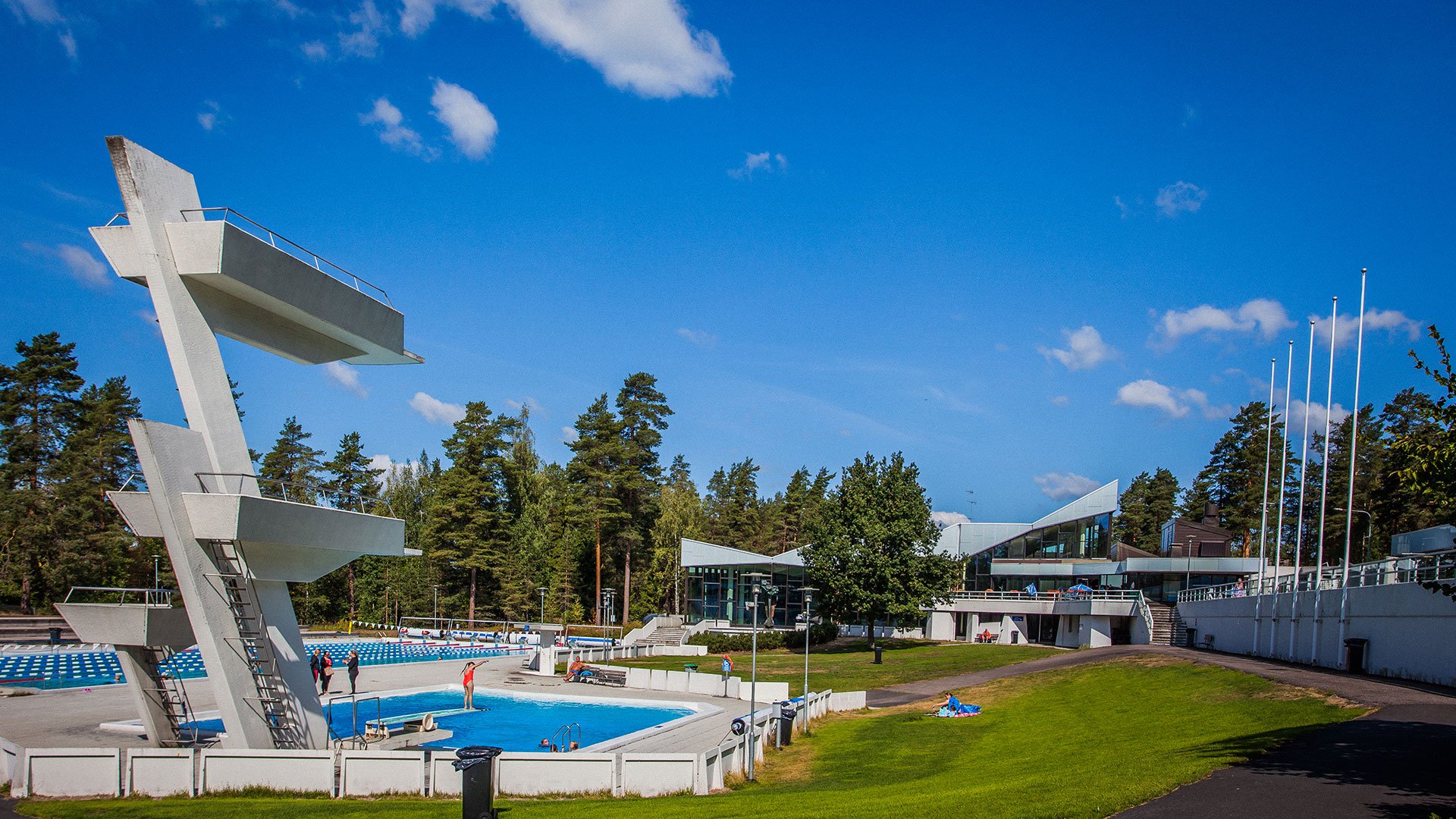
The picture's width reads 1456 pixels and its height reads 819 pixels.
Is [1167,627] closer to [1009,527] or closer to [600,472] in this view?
[1009,527]

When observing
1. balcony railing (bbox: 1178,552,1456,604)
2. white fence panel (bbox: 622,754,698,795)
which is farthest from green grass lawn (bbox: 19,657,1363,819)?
balcony railing (bbox: 1178,552,1456,604)

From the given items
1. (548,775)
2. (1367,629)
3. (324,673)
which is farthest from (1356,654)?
(324,673)

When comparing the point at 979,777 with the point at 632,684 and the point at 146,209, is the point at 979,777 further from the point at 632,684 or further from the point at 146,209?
the point at 632,684

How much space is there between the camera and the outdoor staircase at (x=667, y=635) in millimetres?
60750

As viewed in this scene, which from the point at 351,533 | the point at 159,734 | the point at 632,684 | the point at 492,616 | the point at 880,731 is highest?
the point at 351,533

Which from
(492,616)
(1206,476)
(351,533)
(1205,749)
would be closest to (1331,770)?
(1205,749)

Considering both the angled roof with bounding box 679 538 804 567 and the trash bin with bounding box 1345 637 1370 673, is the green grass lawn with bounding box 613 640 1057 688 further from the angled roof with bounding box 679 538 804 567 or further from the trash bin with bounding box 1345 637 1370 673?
the trash bin with bounding box 1345 637 1370 673

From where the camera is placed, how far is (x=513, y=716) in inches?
1240

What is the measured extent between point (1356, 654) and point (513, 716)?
89.3 feet

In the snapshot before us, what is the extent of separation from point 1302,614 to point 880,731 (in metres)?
17.8

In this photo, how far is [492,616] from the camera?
76.1 meters

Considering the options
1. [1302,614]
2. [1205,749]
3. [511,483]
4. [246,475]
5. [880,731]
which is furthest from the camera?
[511,483]

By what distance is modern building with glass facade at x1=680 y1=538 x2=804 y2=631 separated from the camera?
217 feet

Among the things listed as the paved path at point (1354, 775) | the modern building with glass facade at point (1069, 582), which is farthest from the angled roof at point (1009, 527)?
the paved path at point (1354, 775)
